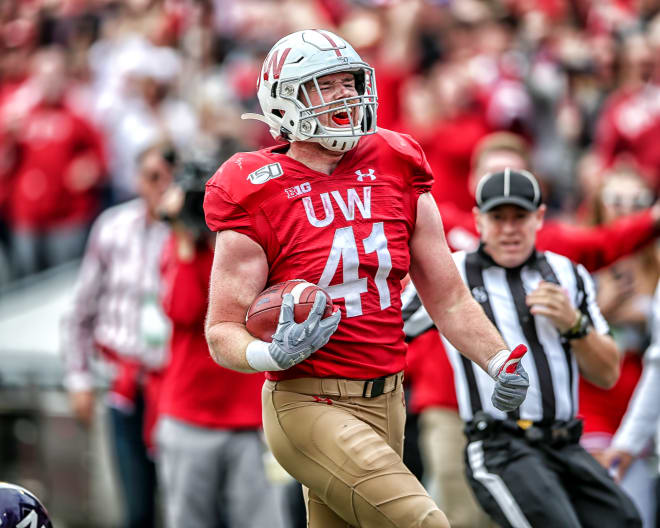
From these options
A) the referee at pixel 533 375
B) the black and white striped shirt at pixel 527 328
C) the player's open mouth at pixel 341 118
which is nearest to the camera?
the player's open mouth at pixel 341 118

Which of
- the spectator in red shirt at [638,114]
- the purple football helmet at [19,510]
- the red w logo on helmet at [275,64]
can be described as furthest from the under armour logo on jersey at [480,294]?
the spectator in red shirt at [638,114]

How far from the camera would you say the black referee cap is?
16.1 feet

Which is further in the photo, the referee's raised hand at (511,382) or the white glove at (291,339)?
the referee's raised hand at (511,382)

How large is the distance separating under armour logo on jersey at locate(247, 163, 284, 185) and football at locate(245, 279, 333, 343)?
37 centimetres

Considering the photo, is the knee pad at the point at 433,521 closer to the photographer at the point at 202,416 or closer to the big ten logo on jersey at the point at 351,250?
the big ten logo on jersey at the point at 351,250

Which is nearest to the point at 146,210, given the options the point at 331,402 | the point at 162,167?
the point at 162,167

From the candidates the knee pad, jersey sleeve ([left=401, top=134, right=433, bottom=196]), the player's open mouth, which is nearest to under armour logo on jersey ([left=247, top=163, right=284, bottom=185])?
the player's open mouth

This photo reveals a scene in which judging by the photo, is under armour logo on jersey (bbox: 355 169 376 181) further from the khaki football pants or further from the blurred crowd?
the blurred crowd

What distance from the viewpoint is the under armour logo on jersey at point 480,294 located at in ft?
16.0

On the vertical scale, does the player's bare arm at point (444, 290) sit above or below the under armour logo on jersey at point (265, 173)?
below

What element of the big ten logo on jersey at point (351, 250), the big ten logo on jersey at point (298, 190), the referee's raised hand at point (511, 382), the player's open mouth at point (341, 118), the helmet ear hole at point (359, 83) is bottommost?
the referee's raised hand at point (511, 382)

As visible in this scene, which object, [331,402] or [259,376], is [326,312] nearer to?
[331,402]

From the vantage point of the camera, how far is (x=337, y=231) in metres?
4.02

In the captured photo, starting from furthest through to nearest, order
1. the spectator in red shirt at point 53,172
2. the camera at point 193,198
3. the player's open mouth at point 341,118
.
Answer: the spectator in red shirt at point 53,172 → the camera at point 193,198 → the player's open mouth at point 341,118
